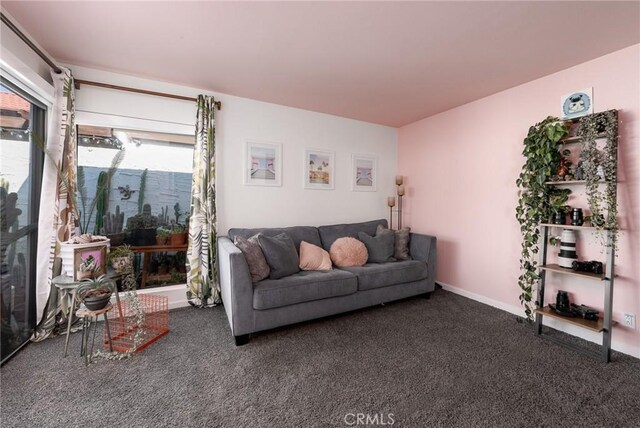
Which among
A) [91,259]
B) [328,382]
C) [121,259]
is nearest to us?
[328,382]

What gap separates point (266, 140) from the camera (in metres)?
3.30

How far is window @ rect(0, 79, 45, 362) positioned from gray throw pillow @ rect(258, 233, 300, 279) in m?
1.81

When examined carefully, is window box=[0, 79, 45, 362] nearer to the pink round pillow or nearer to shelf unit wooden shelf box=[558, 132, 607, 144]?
the pink round pillow

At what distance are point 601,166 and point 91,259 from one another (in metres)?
4.02

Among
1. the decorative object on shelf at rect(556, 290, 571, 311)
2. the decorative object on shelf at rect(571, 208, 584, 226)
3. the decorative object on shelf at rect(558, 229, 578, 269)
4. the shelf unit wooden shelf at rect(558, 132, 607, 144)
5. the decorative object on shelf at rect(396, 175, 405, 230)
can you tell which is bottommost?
the decorative object on shelf at rect(556, 290, 571, 311)

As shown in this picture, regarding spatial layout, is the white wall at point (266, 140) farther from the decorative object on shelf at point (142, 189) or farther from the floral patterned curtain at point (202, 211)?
the decorative object on shelf at point (142, 189)

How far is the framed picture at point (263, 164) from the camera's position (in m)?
3.21

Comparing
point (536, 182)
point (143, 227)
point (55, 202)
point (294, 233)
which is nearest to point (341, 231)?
point (294, 233)

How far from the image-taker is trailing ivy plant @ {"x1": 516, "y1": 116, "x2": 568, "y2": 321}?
7.49 feet

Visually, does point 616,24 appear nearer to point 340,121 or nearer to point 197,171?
point 340,121

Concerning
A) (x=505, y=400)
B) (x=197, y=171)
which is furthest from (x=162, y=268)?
(x=505, y=400)

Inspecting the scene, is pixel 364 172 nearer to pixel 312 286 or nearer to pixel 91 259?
pixel 312 286

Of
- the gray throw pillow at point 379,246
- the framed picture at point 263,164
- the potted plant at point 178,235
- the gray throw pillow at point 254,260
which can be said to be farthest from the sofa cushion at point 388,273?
the potted plant at point 178,235

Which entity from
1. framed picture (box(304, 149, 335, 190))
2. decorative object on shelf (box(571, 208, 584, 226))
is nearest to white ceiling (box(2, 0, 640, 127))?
framed picture (box(304, 149, 335, 190))
